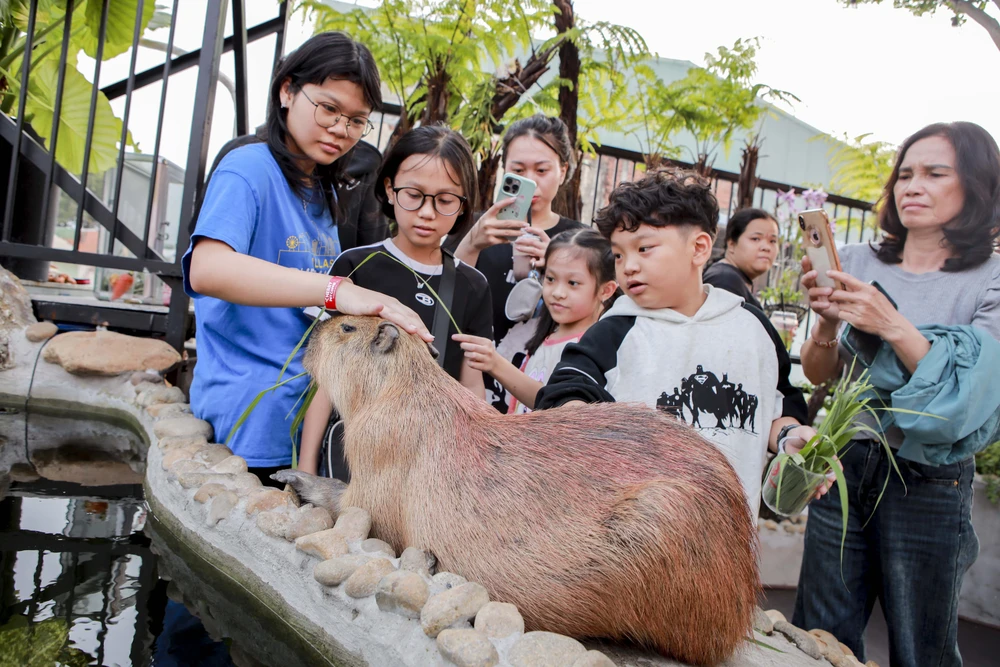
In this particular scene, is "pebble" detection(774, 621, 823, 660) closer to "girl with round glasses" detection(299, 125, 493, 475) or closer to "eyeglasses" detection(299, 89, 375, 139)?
"girl with round glasses" detection(299, 125, 493, 475)

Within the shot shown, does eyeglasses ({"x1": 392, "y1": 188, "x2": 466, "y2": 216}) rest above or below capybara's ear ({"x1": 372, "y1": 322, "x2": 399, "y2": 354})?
above

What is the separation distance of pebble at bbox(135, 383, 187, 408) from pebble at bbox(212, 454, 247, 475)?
1041 millimetres

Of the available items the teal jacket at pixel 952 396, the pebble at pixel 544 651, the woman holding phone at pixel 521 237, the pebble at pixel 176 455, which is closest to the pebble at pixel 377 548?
the pebble at pixel 544 651

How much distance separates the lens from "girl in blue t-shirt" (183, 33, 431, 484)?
2.38 metres

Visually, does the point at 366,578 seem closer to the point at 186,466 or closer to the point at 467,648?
the point at 467,648

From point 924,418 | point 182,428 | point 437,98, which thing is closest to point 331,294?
point 182,428

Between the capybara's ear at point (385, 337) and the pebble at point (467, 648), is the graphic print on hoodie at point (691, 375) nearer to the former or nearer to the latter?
the capybara's ear at point (385, 337)

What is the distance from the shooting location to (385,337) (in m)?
2.00

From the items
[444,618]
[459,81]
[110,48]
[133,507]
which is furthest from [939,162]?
[110,48]

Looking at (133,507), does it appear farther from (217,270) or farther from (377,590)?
(377,590)

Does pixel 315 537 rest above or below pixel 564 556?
below

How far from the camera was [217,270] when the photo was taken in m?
2.12

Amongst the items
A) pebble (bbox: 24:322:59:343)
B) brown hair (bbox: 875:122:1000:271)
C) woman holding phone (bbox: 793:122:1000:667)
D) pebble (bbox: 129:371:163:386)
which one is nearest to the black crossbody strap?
woman holding phone (bbox: 793:122:1000:667)

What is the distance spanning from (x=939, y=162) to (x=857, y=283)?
0.59 metres
